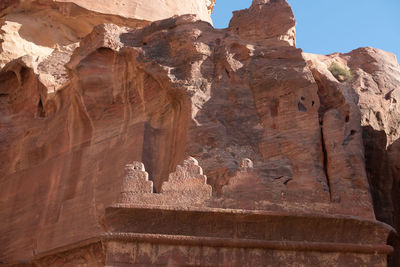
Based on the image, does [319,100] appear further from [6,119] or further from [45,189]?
[6,119]

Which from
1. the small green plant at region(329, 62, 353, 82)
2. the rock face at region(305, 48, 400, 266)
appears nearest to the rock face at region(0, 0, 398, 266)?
the rock face at region(305, 48, 400, 266)

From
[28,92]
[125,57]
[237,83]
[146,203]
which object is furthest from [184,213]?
[28,92]

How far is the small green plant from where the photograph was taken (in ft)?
50.5

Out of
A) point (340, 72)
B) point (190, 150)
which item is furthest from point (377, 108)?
point (190, 150)

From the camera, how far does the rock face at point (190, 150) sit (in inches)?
400

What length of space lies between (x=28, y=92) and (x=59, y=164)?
2551mm

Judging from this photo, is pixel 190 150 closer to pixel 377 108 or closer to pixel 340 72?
pixel 377 108

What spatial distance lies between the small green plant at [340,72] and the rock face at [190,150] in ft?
0.83

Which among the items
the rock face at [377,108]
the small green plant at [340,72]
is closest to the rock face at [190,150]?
the rock face at [377,108]

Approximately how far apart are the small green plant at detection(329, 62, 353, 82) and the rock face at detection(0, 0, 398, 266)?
0.25m

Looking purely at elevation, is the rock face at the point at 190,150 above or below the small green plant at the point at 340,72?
below

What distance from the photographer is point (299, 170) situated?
11.7 meters

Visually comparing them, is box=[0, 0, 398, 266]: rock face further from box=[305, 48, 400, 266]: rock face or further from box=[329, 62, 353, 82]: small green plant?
box=[329, 62, 353, 82]: small green plant

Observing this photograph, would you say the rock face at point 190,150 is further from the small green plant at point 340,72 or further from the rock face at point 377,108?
the small green plant at point 340,72
